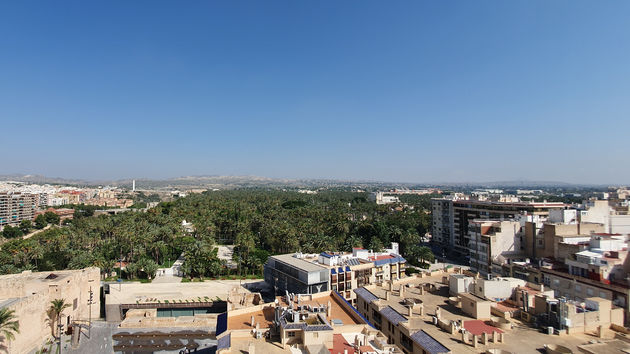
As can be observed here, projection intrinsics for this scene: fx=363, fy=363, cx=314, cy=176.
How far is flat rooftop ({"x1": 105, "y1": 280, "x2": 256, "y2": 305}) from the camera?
4528cm

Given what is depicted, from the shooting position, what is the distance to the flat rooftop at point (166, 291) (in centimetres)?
4528

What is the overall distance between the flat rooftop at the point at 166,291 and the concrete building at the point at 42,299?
288 centimetres

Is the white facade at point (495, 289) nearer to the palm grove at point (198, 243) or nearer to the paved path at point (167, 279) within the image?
the palm grove at point (198, 243)

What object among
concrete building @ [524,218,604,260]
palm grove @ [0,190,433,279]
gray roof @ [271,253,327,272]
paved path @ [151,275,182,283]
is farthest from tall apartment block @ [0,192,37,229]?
concrete building @ [524,218,604,260]

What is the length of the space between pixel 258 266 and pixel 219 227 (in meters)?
38.2

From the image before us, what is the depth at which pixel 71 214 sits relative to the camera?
424 ft

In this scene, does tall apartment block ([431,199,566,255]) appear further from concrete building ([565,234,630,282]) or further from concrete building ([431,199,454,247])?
concrete building ([565,234,630,282])

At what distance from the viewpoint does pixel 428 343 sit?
18.4 meters

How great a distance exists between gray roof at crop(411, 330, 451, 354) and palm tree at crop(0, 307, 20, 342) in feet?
96.8

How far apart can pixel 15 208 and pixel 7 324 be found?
120869 millimetres

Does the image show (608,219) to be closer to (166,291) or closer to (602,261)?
(602,261)

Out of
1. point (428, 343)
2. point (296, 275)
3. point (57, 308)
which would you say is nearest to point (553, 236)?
point (428, 343)

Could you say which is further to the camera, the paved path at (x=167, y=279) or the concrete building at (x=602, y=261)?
the paved path at (x=167, y=279)

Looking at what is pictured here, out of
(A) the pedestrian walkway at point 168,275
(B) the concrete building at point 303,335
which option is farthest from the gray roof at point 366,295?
(A) the pedestrian walkway at point 168,275
